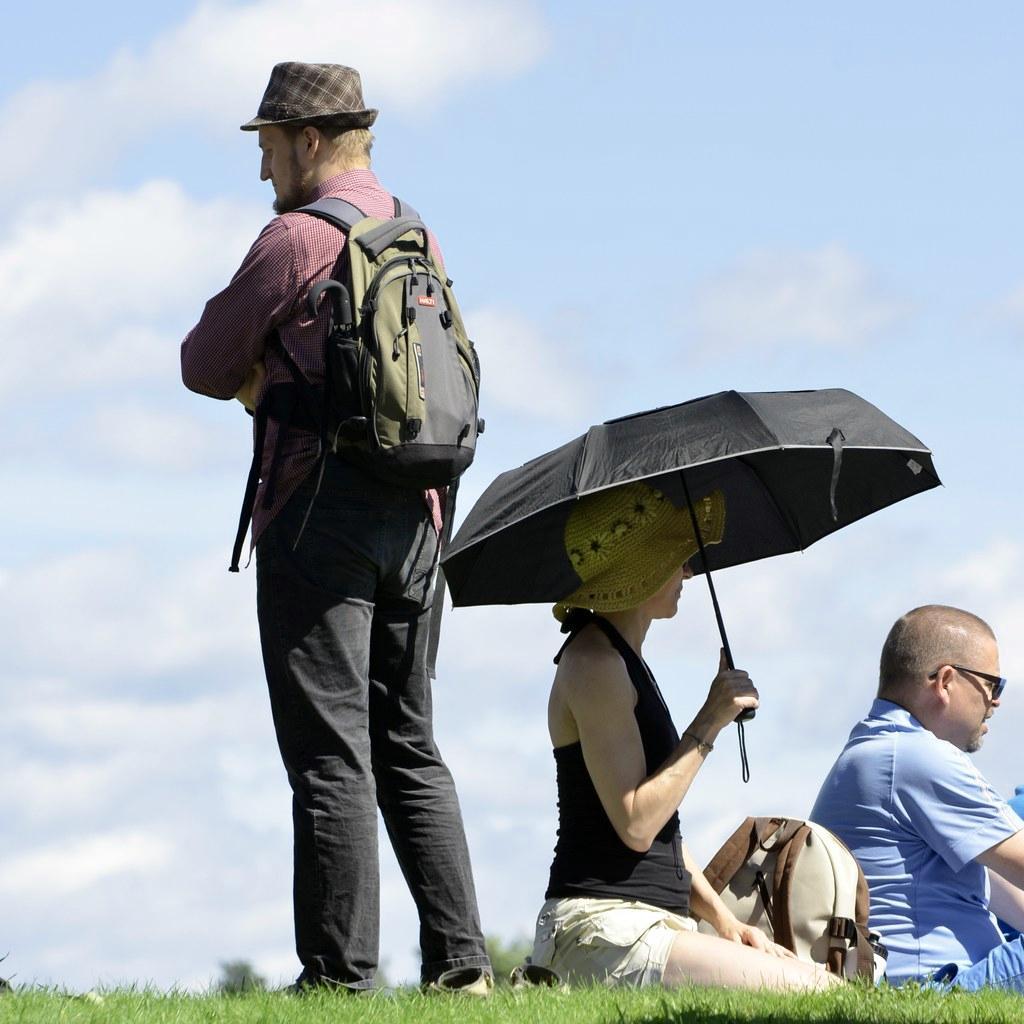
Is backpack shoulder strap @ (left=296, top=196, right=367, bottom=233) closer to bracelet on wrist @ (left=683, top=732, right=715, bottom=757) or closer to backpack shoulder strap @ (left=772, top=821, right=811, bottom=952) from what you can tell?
bracelet on wrist @ (left=683, top=732, right=715, bottom=757)

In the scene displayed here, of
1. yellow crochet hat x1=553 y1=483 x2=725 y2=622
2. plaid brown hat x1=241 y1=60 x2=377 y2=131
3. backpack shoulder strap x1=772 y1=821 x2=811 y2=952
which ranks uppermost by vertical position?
plaid brown hat x1=241 y1=60 x2=377 y2=131

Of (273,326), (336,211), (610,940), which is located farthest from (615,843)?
(336,211)

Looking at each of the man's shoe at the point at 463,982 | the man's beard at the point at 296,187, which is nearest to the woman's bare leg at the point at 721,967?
the man's shoe at the point at 463,982

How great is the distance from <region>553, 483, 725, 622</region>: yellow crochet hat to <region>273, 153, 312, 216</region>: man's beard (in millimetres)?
1395

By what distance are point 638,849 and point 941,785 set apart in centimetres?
153

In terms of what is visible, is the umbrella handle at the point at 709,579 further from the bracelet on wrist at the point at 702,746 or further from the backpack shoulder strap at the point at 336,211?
the backpack shoulder strap at the point at 336,211

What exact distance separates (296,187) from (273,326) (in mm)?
652

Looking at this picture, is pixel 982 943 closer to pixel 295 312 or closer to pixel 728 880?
pixel 728 880

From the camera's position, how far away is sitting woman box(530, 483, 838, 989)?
20.2 ft

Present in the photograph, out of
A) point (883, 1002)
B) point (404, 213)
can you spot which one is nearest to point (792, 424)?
point (404, 213)

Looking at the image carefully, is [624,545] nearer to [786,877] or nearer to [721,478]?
[721,478]

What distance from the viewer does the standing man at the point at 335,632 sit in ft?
19.8

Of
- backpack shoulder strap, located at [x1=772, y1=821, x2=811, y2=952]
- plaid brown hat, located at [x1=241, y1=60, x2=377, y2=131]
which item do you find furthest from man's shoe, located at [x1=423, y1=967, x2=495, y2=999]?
plaid brown hat, located at [x1=241, y1=60, x2=377, y2=131]

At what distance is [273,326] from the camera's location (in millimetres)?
6184
